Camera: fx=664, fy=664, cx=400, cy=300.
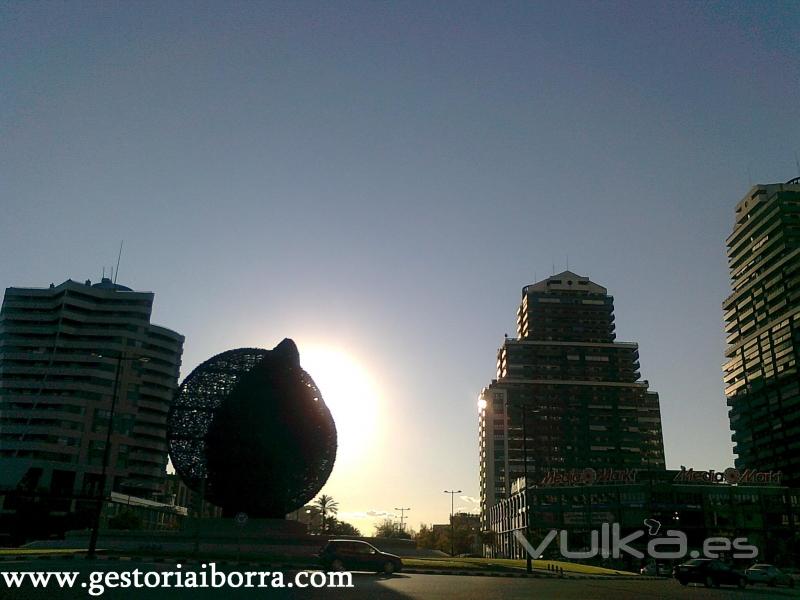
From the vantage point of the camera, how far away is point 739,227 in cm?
14325

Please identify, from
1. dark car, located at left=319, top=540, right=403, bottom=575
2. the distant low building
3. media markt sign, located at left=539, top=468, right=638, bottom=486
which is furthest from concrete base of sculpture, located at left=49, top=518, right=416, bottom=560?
media markt sign, located at left=539, top=468, right=638, bottom=486

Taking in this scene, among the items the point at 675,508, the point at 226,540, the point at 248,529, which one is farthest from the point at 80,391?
the point at 675,508

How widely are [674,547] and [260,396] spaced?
70.8m

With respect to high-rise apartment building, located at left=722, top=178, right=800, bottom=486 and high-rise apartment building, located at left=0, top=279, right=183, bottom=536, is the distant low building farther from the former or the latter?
high-rise apartment building, located at left=0, top=279, right=183, bottom=536

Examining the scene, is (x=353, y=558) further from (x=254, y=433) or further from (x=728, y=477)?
(x=728, y=477)

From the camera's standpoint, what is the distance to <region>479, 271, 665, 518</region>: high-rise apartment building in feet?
461

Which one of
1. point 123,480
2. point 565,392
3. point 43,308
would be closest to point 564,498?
point 565,392

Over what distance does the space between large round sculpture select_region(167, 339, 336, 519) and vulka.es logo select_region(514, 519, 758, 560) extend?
172ft

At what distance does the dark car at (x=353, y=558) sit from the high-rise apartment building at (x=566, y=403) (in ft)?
368

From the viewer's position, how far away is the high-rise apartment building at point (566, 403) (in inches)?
Result: 5527

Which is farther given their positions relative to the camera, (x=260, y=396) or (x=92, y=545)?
(x=260, y=396)

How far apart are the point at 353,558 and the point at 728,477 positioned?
79.9 m

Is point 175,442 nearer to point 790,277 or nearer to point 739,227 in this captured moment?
point 790,277

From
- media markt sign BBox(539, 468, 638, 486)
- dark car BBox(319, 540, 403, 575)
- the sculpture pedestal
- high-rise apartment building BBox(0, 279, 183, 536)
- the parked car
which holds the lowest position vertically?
the parked car
